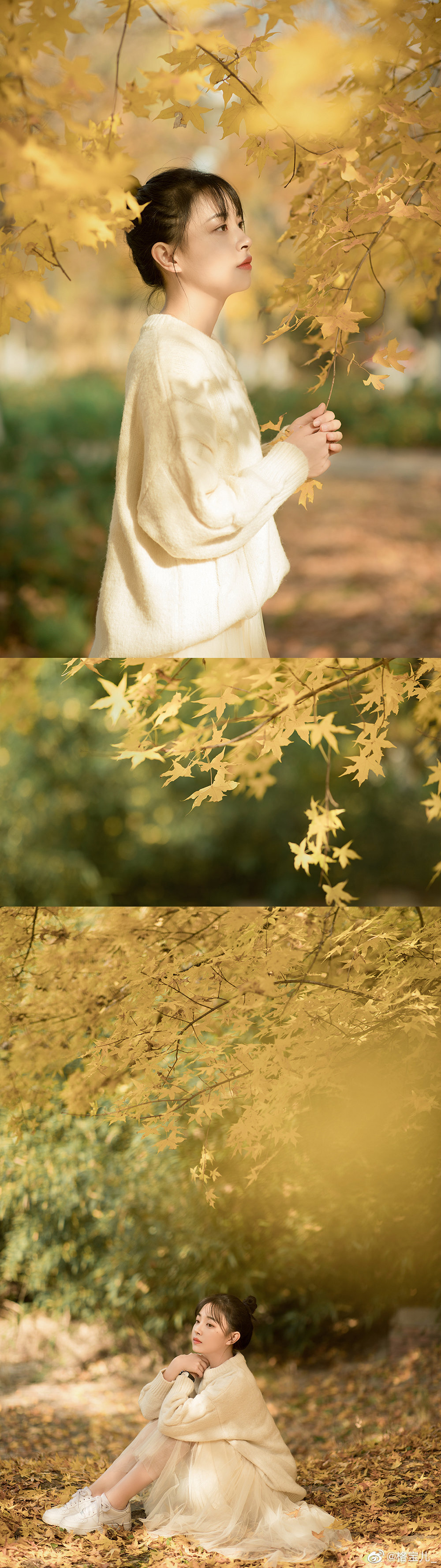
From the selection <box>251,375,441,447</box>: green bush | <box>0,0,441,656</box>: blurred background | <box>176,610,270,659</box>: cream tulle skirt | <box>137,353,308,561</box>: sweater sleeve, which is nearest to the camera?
<box>137,353,308,561</box>: sweater sleeve

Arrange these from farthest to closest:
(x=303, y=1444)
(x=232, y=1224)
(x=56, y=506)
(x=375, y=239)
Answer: (x=56, y=506), (x=232, y=1224), (x=303, y=1444), (x=375, y=239)

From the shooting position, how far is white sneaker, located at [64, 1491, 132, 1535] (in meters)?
1.41

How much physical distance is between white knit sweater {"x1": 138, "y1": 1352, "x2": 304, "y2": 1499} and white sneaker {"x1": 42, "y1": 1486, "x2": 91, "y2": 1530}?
0.13 metres

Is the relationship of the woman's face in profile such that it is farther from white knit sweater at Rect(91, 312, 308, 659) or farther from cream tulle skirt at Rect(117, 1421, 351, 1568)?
cream tulle skirt at Rect(117, 1421, 351, 1568)

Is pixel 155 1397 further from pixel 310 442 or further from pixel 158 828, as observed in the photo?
pixel 158 828

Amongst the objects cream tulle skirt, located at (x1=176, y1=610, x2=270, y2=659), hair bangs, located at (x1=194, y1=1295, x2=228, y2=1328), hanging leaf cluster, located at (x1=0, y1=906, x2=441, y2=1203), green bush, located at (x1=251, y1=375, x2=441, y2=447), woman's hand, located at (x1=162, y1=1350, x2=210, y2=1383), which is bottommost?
woman's hand, located at (x1=162, y1=1350, x2=210, y2=1383)

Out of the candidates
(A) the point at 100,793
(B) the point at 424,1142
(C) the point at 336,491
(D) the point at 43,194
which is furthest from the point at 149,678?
(C) the point at 336,491

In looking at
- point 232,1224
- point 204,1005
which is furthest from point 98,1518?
point 204,1005

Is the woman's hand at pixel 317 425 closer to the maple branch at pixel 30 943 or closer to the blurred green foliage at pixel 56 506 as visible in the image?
the maple branch at pixel 30 943

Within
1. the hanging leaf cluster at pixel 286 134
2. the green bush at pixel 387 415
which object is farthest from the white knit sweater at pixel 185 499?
the green bush at pixel 387 415

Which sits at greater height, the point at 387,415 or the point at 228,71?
the point at 228,71

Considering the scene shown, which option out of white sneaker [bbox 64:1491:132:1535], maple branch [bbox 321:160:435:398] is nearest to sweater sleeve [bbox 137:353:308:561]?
maple branch [bbox 321:160:435:398]

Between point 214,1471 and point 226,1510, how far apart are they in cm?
5

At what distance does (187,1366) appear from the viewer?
1435 millimetres
